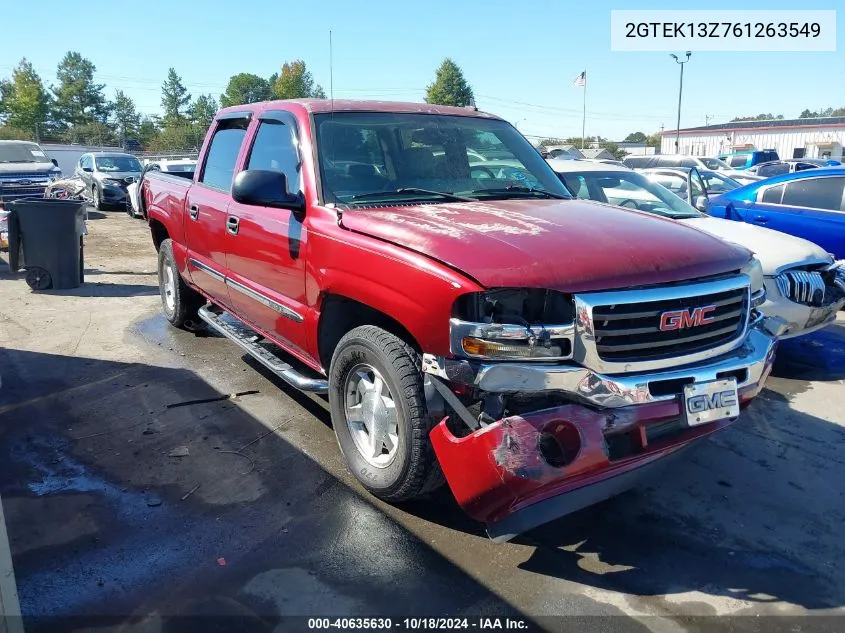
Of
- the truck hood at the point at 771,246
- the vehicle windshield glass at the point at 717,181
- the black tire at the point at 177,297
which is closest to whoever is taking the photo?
the truck hood at the point at 771,246

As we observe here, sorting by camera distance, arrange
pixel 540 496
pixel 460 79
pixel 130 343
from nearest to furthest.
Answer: pixel 540 496 → pixel 130 343 → pixel 460 79

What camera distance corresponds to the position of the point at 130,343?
6324mm

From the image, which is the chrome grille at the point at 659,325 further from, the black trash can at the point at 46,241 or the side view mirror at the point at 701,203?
the black trash can at the point at 46,241

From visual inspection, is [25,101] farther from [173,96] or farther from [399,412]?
[399,412]

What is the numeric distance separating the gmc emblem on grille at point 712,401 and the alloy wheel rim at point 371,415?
1.32 meters

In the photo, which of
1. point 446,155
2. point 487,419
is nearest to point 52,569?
point 487,419

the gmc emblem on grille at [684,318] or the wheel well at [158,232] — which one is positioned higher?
the wheel well at [158,232]

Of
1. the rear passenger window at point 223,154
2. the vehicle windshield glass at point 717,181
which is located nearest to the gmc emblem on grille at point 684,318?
the rear passenger window at point 223,154

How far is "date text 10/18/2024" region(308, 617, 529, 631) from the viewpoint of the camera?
2.64m

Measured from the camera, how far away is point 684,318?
288 cm

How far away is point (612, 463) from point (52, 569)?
248cm

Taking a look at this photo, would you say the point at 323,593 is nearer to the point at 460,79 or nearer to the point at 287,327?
the point at 287,327

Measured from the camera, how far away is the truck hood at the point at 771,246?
579 centimetres

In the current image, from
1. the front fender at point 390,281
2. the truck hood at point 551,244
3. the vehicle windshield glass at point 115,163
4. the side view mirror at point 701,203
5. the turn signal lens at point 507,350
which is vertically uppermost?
the vehicle windshield glass at point 115,163
